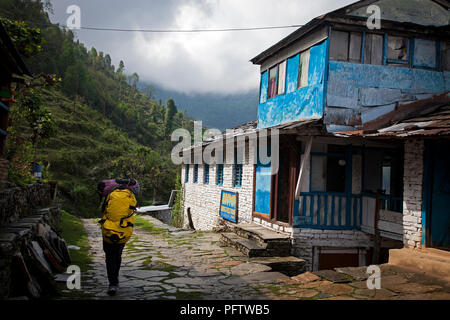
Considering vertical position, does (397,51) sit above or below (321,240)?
above

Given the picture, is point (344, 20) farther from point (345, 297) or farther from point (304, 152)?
point (345, 297)

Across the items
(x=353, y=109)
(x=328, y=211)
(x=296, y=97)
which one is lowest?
(x=328, y=211)

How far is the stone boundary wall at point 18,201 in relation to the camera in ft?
17.4

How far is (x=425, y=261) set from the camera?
20.0 feet

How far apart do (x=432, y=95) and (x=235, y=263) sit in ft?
22.9

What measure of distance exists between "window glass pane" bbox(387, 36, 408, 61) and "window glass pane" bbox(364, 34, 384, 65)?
0.29 meters

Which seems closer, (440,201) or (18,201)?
(18,201)

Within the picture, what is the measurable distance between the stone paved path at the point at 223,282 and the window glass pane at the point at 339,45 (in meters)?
5.26

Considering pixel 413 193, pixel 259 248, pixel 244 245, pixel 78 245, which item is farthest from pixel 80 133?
pixel 413 193

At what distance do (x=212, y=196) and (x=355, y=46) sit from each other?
8.34 m

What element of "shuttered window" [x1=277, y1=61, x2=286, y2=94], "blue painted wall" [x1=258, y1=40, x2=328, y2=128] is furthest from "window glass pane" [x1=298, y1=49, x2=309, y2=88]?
"shuttered window" [x1=277, y1=61, x2=286, y2=94]

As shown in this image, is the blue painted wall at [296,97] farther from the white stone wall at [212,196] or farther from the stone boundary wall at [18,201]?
the stone boundary wall at [18,201]

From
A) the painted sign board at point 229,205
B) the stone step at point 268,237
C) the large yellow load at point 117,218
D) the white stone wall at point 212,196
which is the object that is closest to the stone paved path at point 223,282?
the stone step at point 268,237

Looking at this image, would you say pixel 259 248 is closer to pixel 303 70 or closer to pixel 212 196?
pixel 303 70
